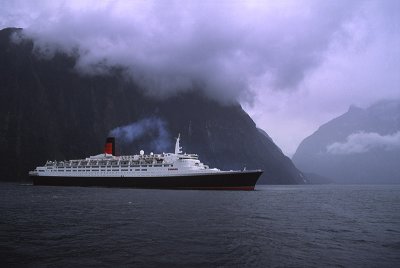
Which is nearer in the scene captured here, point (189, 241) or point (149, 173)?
point (189, 241)

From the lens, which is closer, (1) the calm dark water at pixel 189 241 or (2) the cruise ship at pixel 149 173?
(1) the calm dark water at pixel 189 241

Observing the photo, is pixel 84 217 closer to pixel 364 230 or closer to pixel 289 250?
pixel 289 250

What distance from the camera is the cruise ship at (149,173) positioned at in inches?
3034

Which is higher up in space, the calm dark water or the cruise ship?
the cruise ship

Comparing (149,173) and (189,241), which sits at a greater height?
(149,173)

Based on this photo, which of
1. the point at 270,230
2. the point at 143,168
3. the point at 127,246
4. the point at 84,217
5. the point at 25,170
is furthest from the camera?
the point at 25,170

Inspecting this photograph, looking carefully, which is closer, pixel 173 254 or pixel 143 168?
pixel 173 254

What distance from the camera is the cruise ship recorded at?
253 feet

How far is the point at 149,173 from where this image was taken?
83312 mm

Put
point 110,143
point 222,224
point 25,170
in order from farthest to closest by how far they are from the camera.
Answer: point 25,170 → point 110,143 → point 222,224

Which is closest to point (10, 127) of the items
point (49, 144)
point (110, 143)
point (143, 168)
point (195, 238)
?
point (49, 144)

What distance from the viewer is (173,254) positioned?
16.7 metres

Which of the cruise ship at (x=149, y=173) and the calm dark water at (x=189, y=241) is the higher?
the cruise ship at (x=149, y=173)

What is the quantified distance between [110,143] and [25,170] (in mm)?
95712
